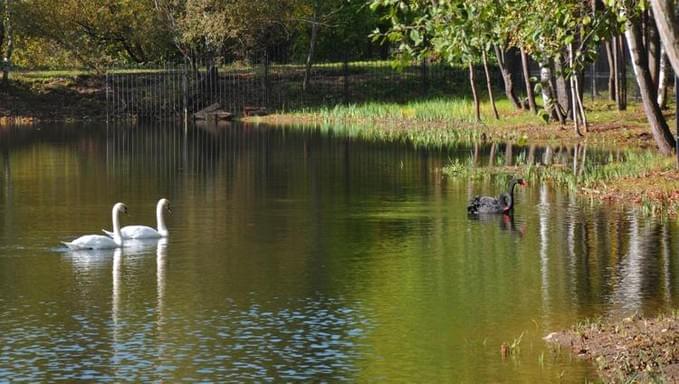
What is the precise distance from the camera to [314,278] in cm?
2130

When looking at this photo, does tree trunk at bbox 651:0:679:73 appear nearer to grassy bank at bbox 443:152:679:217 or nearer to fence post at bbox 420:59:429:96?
grassy bank at bbox 443:152:679:217

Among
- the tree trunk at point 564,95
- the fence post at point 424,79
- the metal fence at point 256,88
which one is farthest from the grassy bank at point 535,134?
the fence post at point 424,79

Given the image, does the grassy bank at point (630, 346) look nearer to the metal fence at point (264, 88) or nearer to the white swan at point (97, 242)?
the white swan at point (97, 242)

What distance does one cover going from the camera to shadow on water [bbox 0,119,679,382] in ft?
52.9

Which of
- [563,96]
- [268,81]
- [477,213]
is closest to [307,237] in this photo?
[477,213]

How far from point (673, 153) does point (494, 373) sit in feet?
63.3

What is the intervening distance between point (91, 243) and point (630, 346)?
11.2 m

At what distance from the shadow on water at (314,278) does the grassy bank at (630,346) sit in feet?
1.13

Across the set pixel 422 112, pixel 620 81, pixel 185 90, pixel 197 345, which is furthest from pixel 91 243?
pixel 185 90

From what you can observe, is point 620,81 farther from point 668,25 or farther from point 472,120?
point 668,25

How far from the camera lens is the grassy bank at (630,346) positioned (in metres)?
14.3

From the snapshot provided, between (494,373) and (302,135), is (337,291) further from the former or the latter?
(302,135)

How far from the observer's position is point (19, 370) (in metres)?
15.6

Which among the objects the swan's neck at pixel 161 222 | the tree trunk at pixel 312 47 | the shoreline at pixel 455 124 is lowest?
the swan's neck at pixel 161 222
